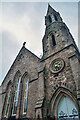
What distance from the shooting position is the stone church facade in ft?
22.7

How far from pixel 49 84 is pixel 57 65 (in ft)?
6.45

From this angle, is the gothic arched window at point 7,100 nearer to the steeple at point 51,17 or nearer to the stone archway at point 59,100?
the stone archway at point 59,100

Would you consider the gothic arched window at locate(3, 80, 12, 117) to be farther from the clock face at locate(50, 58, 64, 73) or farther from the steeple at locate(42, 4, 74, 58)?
the clock face at locate(50, 58, 64, 73)

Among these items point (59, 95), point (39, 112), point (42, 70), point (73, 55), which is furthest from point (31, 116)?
point (73, 55)

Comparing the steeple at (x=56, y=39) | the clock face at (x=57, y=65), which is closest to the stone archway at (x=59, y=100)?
the clock face at (x=57, y=65)

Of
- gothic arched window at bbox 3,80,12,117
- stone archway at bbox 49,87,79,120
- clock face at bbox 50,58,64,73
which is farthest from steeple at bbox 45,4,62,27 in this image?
gothic arched window at bbox 3,80,12,117

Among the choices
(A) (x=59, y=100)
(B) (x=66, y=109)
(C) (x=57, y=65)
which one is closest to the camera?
(B) (x=66, y=109)

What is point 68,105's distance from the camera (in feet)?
22.6

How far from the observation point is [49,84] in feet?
28.0

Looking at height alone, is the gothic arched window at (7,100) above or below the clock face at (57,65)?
below

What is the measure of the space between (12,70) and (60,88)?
927cm

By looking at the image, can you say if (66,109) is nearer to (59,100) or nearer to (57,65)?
(59,100)

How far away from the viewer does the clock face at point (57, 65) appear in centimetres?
849

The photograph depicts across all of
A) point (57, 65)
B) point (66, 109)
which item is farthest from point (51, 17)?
point (66, 109)
